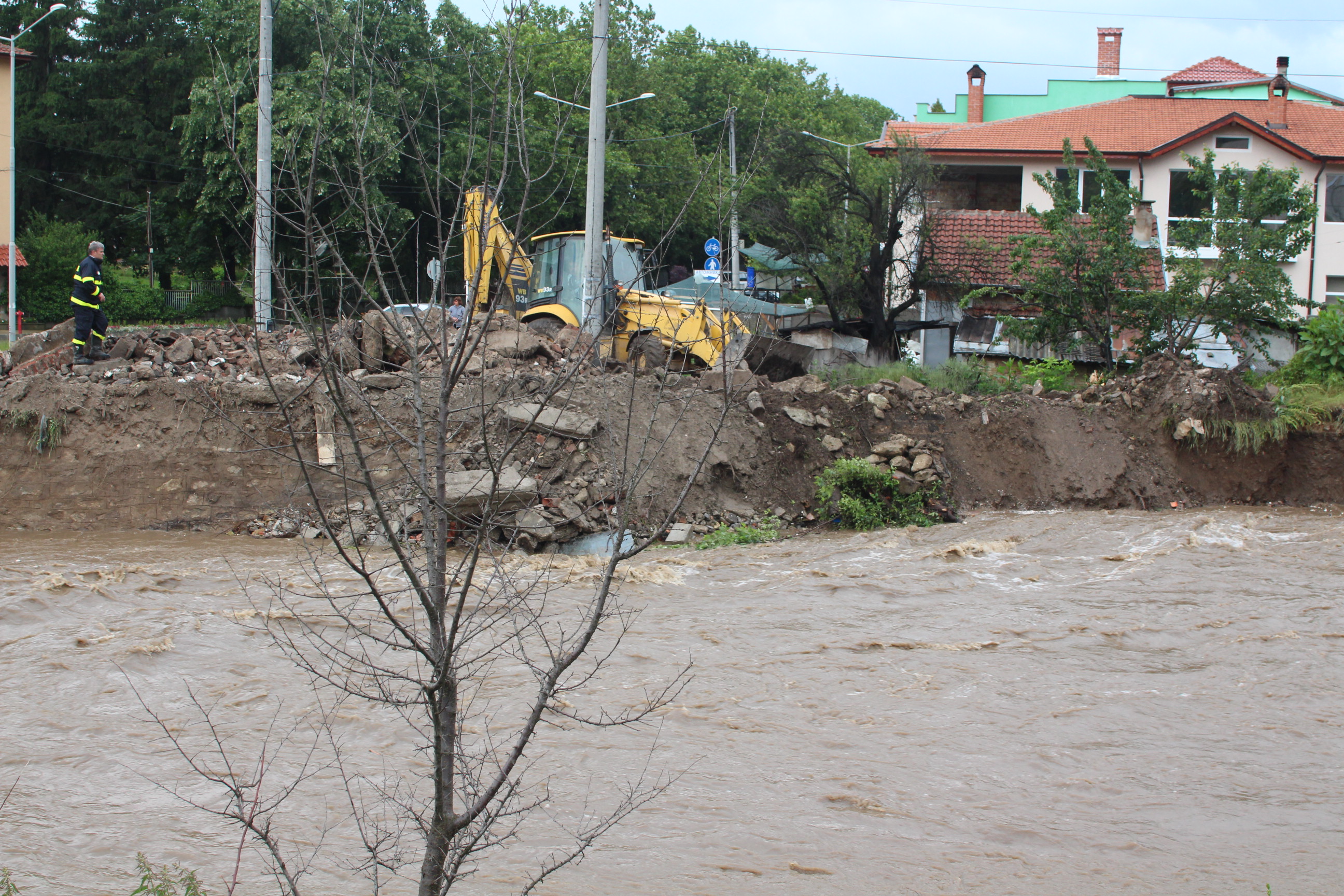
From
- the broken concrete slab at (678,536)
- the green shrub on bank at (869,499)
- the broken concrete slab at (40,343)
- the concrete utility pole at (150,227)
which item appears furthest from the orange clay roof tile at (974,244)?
the concrete utility pole at (150,227)

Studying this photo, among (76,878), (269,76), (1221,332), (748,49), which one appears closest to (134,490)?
(269,76)

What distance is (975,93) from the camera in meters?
34.4

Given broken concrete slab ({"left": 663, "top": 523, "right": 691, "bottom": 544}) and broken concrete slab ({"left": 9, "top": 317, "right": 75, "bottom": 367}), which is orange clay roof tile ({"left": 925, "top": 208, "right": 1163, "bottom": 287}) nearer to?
broken concrete slab ({"left": 663, "top": 523, "right": 691, "bottom": 544})

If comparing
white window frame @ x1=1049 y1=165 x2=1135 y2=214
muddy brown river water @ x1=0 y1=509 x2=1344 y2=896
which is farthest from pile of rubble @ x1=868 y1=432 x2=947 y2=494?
white window frame @ x1=1049 y1=165 x2=1135 y2=214

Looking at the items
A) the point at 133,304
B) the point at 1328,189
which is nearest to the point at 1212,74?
the point at 1328,189

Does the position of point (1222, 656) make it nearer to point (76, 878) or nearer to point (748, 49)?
point (76, 878)

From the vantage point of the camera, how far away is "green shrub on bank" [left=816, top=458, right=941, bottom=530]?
1355cm

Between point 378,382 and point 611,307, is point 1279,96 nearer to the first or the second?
point 611,307

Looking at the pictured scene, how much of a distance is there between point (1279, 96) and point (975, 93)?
30.5 ft

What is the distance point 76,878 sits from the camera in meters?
4.80

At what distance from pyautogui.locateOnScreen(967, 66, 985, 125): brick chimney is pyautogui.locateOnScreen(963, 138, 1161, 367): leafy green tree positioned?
1746cm

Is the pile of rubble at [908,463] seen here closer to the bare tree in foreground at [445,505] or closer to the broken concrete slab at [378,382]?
the bare tree in foreground at [445,505]

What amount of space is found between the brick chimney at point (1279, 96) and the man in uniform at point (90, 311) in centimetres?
2594

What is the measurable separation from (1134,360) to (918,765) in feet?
44.2
